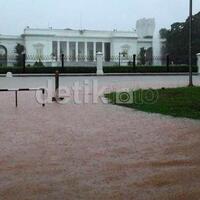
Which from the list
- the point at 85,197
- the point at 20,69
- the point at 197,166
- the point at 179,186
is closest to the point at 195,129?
the point at 197,166

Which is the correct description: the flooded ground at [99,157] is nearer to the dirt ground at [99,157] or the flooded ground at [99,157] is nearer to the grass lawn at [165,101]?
the dirt ground at [99,157]

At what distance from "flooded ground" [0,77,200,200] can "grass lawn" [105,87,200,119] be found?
2.68 feet

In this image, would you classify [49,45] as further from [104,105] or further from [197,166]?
[197,166]

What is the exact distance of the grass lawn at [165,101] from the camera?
11800 mm

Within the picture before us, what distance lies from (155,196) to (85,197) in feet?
2.18

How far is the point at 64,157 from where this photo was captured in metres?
6.89

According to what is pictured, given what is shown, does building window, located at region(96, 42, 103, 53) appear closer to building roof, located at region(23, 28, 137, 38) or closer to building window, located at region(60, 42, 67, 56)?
building roof, located at region(23, 28, 137, 38)

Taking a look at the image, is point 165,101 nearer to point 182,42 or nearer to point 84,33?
point 182,42

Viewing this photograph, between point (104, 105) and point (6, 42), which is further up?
point (6, 42)

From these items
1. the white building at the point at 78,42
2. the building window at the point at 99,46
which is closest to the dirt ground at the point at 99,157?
the white building at the point at 78,42

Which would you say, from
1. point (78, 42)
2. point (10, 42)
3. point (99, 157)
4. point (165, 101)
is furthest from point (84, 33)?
point (99, 157)

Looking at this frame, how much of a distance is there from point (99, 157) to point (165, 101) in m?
7.37

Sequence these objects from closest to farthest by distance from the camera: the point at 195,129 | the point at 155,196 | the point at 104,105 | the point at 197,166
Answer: the point at 155,196
the point at 197,166
the point at 195,129
the point at 104,105

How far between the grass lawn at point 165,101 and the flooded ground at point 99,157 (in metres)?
0.82
